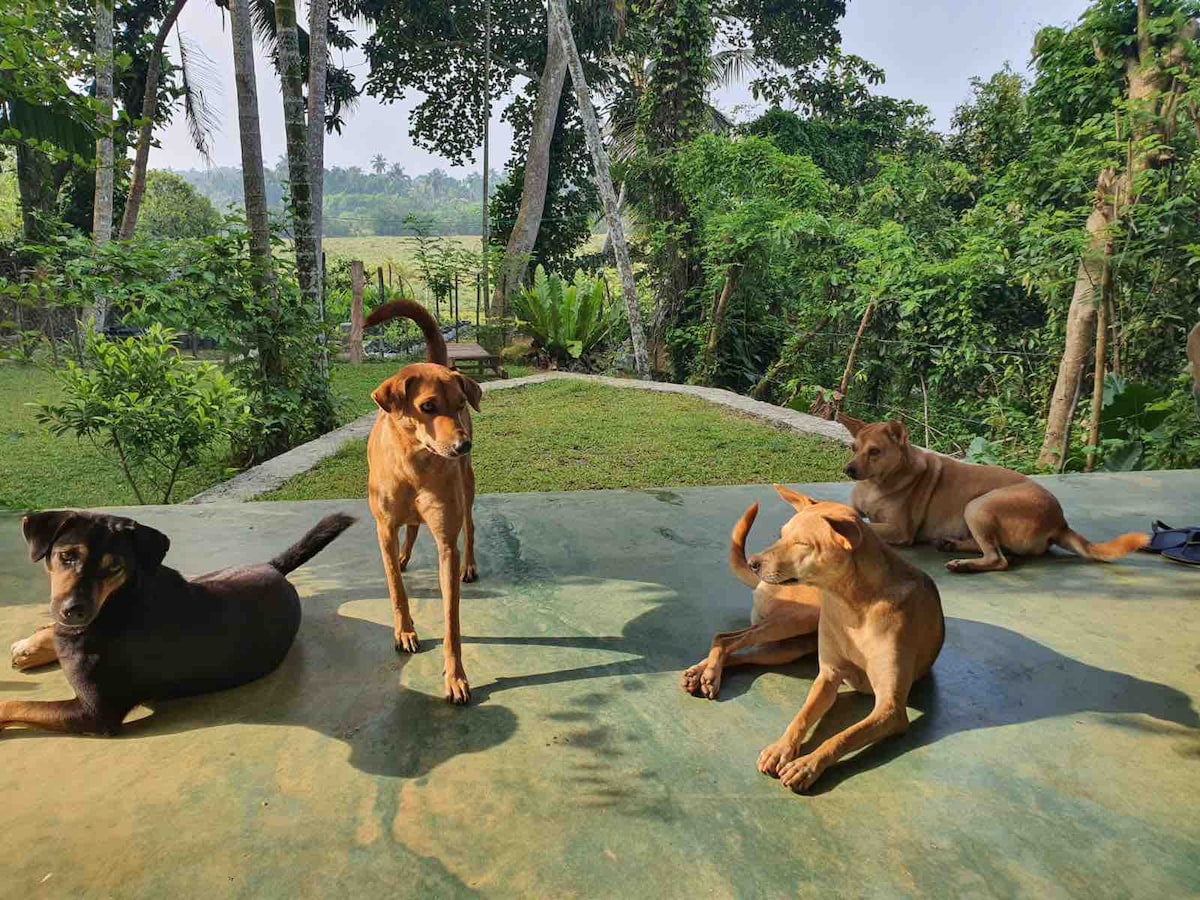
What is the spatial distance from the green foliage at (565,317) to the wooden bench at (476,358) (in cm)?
139

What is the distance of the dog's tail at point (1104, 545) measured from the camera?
3387 millimetres

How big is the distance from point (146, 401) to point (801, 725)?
532cm

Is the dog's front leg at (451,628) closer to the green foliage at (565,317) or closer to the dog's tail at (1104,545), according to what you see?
the dog's tail at (1104,545)

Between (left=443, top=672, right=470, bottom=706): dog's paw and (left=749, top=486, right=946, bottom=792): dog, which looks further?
(left=443, top=672, right=470, bottom=706): dog's paw

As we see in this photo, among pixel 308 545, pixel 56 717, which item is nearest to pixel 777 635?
pixel 308 545

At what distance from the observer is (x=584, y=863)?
1.78 metres

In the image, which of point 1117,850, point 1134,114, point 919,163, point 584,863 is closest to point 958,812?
point 1117,850

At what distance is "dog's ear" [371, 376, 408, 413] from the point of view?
247cm

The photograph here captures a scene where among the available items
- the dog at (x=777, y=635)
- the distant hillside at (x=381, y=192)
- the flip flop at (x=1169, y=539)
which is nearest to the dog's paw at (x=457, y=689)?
the dog at (x=777, y=635)

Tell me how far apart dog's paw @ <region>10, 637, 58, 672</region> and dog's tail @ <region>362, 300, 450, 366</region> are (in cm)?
166

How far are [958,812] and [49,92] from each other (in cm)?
482

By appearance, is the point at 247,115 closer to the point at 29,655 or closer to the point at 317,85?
the point at 317,85

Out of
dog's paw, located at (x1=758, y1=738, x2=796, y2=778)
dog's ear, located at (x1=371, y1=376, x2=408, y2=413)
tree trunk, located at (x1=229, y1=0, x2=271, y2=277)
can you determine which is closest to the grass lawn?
tree trunk, located at (x1=229, y1=0, x2=271, y2=277)

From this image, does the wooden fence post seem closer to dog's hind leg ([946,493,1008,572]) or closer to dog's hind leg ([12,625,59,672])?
dog's hind leg ([12,625,59,672])
